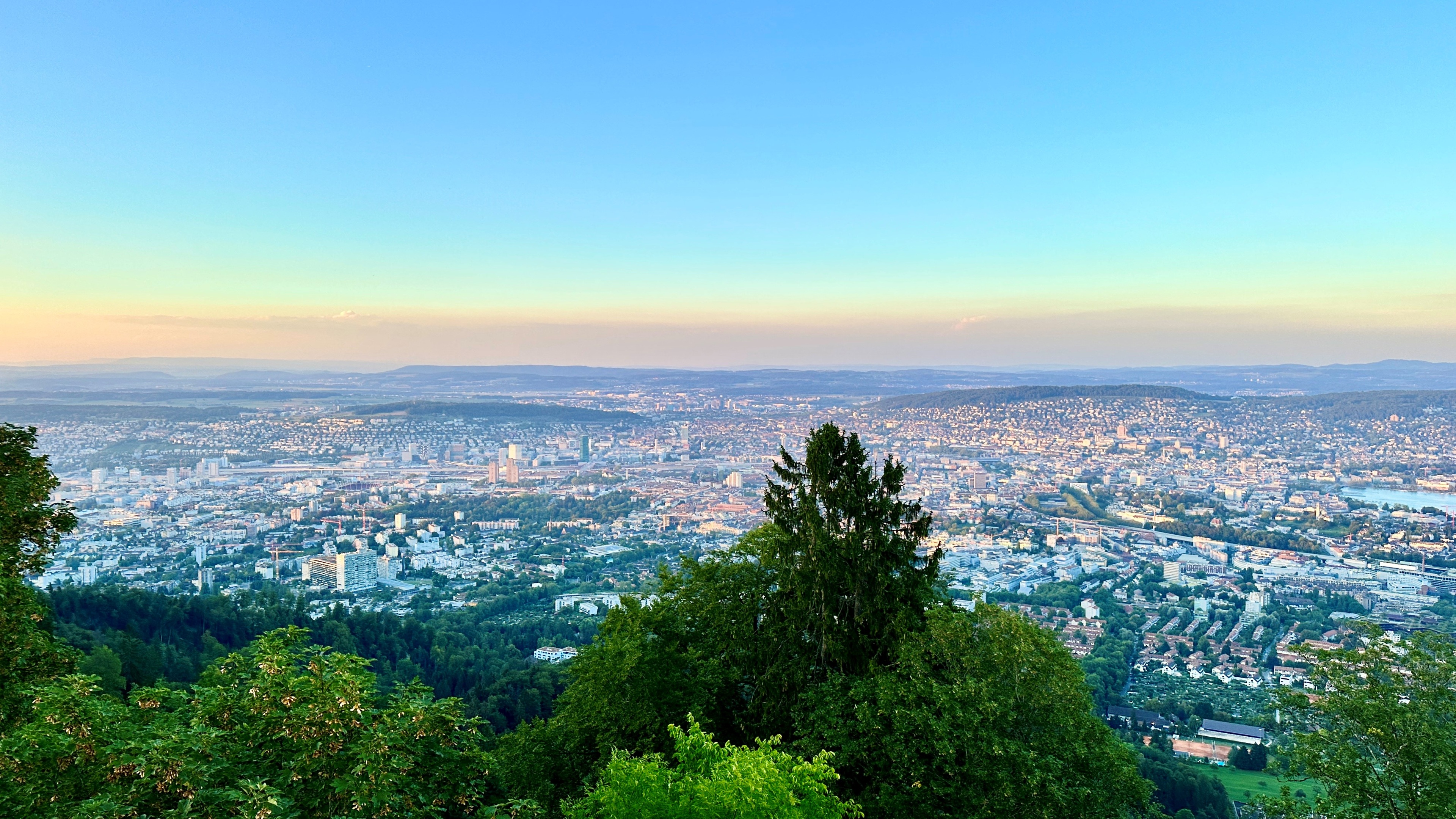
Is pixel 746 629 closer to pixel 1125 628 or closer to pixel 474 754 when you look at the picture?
pixel 474 754

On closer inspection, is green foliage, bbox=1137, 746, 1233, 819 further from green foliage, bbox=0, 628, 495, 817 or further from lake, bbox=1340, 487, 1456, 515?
lake, bbox=1340, 487, 1456, 515

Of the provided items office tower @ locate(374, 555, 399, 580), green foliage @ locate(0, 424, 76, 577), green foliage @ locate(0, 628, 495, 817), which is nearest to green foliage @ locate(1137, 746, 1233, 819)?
green foliage @ locate(0, 628, 495, 817)

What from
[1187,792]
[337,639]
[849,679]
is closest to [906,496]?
[1187,792]

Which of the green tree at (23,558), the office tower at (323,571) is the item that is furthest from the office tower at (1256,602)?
the office tower at (323,571)

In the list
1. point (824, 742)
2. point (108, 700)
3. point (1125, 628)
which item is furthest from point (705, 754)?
point (1125, 628)

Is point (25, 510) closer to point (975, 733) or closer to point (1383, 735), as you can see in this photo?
point (975, 733)

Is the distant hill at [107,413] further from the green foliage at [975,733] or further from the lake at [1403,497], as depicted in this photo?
the lake at [1403,497]

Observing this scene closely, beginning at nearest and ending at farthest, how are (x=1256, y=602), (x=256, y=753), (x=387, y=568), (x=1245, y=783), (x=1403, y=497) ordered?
(x=256, y=753), (x=1245, y=783), (x=1256, y=602), (x=387, y=568), (x=1403, y=497)
